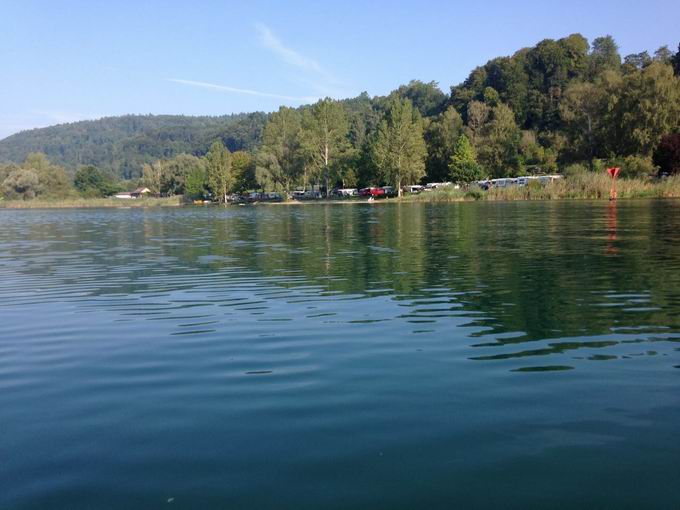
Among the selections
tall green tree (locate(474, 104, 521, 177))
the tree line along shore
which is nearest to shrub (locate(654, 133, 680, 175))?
the tree line along shore

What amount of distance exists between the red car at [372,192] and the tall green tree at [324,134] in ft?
27.8

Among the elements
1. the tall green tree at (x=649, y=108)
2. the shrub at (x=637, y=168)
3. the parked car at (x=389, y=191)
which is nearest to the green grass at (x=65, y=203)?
the parked car at (x=389, y=191)

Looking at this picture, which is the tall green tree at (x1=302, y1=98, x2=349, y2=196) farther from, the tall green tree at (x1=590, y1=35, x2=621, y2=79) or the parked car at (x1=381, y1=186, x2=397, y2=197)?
the tall green tree at (x1=590, y1=35, x2=621, y2=79)

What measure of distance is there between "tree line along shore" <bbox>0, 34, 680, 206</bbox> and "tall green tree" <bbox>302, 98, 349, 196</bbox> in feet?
0.70

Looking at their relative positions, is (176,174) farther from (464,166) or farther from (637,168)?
(637,168)

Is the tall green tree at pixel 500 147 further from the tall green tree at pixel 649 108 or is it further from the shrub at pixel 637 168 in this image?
the shrub at pixel 637 168

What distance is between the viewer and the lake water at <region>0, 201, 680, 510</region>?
5105 mm

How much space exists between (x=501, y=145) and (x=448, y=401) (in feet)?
378

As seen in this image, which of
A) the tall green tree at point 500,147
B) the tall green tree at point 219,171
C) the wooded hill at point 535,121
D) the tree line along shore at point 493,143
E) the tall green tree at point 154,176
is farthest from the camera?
the tall green tree at point 154,176

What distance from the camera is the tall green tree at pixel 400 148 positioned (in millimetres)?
110812

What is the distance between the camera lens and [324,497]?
4.90 metres

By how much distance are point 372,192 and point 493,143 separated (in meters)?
25.0

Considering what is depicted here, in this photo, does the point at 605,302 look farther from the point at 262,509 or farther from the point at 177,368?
the point at 262,509

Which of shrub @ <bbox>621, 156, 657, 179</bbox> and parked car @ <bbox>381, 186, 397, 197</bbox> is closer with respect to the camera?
shrub @ <bbox>621, 156, 657, 179</bbox>
